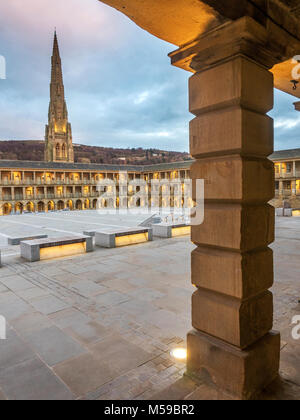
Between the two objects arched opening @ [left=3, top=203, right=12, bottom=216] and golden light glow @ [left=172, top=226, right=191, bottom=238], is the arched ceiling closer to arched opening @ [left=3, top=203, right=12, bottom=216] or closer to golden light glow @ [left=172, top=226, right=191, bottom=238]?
golden light glow @ [left=172, top=226, right=191, bottom=238]

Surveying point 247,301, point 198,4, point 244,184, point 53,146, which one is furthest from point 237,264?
point 53,146

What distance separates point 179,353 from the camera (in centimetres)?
332

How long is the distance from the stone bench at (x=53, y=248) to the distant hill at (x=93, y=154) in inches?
3987

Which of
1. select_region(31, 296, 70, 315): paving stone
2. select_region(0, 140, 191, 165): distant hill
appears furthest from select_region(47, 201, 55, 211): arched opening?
select_region(0, 140, 191, 165): distant hill

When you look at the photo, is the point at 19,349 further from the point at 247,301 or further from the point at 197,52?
the point at 197,52

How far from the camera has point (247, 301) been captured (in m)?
2.45

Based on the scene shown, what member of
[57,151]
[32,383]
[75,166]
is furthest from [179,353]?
→ [57,151]

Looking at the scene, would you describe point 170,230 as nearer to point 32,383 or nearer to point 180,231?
point 180,231

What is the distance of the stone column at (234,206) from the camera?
2.31 meters

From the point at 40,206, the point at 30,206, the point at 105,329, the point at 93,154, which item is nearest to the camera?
the point at 105,329

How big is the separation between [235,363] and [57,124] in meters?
73.2

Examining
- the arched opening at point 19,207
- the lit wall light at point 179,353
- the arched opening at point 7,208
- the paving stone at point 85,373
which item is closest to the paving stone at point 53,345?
the paving stone at point 85,373

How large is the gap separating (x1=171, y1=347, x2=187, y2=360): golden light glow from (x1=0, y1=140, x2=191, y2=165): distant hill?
352 feet

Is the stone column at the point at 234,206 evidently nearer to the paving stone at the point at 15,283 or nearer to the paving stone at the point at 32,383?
the paving stone at the point at 32,383
